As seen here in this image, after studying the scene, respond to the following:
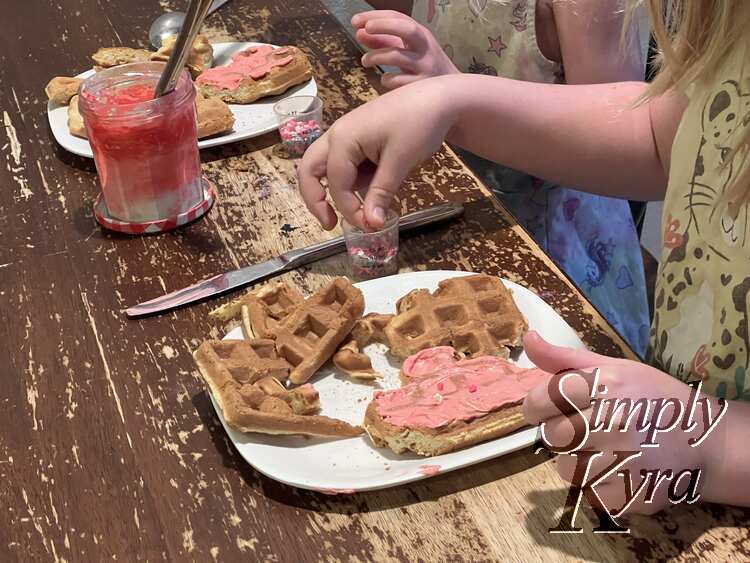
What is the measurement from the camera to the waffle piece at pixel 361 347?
81cm

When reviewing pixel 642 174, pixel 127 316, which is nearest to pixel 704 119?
pixel 642 174

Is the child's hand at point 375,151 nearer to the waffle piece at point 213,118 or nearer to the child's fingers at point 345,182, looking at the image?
the child's fingers at point 345,182

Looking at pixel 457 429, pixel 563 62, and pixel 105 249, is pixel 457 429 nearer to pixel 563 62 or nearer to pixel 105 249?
pixel 105 249

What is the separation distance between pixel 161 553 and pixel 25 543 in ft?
0.36

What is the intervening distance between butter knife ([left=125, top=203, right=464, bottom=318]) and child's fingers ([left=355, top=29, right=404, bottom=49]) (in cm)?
29

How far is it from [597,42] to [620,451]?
809 millimetres

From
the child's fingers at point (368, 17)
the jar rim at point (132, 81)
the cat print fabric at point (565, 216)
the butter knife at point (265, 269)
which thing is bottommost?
the cat print fabric at point (565, 216)

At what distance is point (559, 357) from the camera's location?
679mm

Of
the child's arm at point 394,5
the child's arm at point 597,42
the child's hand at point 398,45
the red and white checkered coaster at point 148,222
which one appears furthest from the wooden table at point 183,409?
the child's arm at point 394,5

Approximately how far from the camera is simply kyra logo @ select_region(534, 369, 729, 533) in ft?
2.14

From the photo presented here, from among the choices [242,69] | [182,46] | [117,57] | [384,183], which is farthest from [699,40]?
[117,57]

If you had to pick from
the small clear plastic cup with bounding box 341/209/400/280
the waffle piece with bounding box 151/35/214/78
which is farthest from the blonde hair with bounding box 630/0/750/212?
the waffle piece with bounding box 151/35/214/78

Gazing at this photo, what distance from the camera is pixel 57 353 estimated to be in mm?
854

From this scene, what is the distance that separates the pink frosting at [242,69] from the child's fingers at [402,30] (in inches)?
6.9
